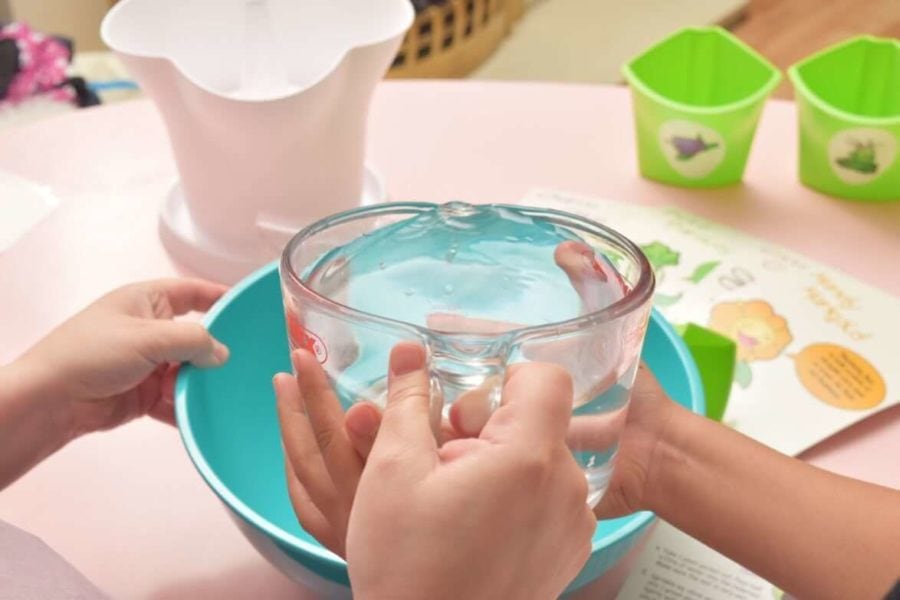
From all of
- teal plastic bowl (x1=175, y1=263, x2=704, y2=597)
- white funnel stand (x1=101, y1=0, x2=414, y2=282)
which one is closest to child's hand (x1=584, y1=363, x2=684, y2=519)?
teal plastic bowl (x1=175, y1=263, x2=704, y2=597)

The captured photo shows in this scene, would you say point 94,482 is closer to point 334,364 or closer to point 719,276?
point 334,364

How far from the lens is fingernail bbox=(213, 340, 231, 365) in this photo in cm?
52

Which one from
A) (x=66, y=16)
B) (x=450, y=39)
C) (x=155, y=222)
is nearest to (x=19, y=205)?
(x=155, y=222)

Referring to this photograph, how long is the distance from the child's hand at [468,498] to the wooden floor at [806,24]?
1870 mm

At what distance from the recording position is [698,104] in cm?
82

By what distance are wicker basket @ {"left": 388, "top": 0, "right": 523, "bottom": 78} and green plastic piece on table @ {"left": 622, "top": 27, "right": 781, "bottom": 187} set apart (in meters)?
0.63

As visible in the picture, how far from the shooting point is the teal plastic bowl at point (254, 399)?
48cm

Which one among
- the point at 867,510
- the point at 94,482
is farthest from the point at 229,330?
the point at 867,510

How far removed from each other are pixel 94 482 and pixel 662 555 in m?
0.29

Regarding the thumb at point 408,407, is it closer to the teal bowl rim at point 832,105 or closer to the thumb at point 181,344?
the thumb at point 181,344

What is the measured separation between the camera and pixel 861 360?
0.60 m

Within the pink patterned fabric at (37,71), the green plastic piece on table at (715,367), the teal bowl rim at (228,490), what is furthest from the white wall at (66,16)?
the green plastic piece on table at (715,367)

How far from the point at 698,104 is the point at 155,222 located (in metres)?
0.44

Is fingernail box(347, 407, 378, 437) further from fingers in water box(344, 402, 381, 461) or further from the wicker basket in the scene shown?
the wicker basket
